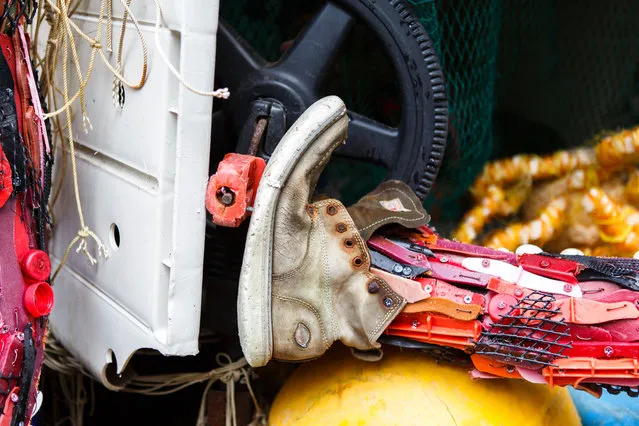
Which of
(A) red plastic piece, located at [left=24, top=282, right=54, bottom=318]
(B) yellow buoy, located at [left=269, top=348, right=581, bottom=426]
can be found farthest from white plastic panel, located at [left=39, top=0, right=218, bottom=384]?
(B) yellow buoy, located at [left=269, top=348, right=581, bottom=426]

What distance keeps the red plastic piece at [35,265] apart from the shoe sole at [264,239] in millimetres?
312

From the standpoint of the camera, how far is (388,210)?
1.44 m

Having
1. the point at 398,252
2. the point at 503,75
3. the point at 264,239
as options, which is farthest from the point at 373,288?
the point at 503,75

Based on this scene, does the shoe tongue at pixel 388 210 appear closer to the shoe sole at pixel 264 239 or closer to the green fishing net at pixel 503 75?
the shoe sole at pixel 264 239

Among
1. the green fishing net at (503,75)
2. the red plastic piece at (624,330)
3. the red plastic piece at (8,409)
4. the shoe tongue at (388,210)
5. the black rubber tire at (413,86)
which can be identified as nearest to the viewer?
the red plastic piece at (8,409)

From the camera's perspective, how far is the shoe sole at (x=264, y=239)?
125cm

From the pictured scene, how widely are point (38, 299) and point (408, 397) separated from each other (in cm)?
63

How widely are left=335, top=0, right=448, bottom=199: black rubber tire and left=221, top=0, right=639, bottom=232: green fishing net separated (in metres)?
0.19

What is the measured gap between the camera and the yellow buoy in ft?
4.44

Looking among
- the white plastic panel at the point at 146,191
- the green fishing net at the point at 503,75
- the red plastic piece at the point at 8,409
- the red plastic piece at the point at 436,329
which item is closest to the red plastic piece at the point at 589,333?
the red plastic piece at the point at 436,329

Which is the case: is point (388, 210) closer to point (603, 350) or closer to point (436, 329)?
point (436, 329)

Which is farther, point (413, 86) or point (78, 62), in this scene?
point (413, 86)

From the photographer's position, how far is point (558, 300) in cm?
131

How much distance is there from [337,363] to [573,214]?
103 cm
